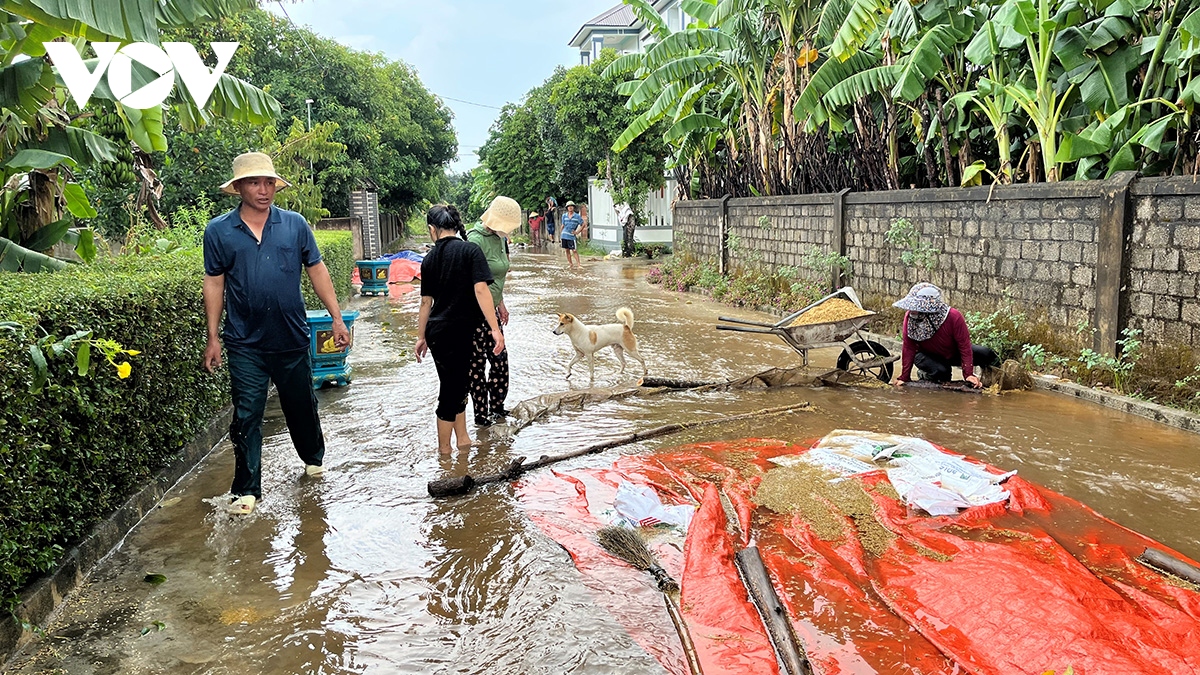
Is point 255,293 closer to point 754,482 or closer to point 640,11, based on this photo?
point 754,482

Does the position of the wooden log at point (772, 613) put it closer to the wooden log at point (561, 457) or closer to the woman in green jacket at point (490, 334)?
the wooden log at point (561, 457)

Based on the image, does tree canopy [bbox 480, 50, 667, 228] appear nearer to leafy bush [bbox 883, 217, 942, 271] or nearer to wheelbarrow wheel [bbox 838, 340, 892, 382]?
leafy bush [bbox 883, 217, 942, 271]

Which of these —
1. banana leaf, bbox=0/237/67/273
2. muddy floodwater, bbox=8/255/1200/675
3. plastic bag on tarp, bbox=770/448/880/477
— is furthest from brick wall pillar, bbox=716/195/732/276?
banana leaf, bbox=0/237/67/273

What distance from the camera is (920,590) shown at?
413cm

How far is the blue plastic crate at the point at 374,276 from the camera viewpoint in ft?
65.1

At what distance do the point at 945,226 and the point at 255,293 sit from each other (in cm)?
950

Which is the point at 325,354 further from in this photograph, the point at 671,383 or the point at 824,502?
the point at 824,502

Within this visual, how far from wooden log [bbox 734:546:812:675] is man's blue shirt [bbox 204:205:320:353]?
10.4 feet

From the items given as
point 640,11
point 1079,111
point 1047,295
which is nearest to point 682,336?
point 1047,295

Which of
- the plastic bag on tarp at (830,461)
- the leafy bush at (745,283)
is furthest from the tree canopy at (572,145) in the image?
the plastic bag on tarp at (830,461)

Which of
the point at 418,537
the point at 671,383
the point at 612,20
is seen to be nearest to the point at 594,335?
the point at 671,383

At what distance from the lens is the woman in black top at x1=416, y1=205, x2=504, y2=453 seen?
6.48 metres

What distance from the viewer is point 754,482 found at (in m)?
5.80

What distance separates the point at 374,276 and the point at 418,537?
1569 cm
